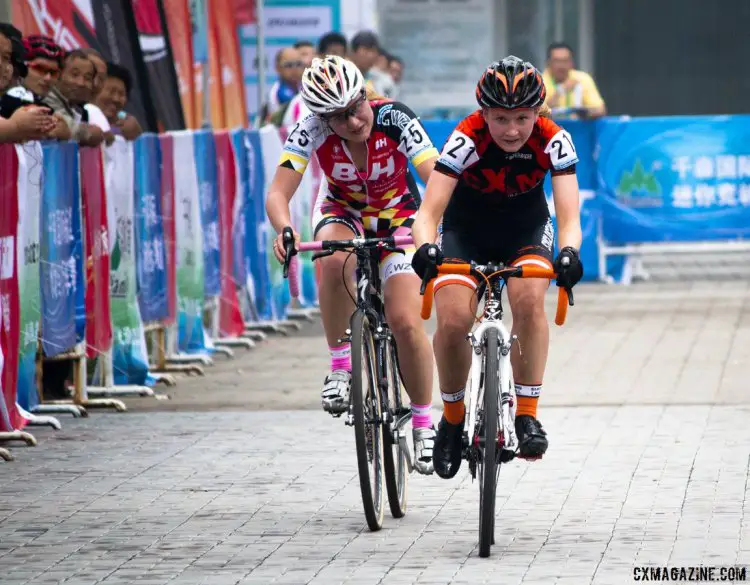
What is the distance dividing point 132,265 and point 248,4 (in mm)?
11146

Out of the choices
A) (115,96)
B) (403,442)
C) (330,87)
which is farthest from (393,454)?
(115,96)

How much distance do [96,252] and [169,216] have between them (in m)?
1.75

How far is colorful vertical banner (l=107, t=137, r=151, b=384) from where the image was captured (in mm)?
12406

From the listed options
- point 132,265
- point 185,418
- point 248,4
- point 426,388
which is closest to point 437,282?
point 426,388

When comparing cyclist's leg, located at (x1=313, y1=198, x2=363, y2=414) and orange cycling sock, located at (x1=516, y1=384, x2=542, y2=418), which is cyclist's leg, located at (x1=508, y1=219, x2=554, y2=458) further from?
cyclist's leg, located at (x1=313, y1=198, x2=363, y2=414)

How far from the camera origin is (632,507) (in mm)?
8352

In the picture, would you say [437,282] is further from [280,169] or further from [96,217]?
[96,217]

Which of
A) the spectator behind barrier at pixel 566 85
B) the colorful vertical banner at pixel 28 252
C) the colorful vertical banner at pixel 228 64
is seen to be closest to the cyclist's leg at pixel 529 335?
the colorful vertical banner at pixel 28 252

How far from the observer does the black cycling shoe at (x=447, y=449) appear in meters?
7.87

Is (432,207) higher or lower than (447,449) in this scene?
higher

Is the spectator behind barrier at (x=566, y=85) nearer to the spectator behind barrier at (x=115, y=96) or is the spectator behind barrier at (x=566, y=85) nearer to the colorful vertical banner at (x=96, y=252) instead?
the spectator behind barrier at (x=115, y=96)

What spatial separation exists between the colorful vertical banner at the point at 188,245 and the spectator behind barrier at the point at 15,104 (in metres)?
2.74

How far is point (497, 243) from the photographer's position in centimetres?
791

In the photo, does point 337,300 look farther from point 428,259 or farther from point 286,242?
point 428,259
